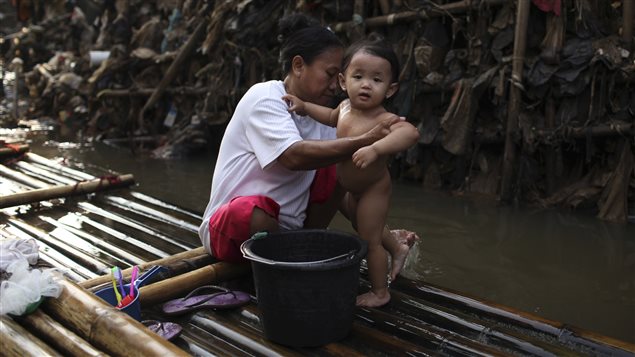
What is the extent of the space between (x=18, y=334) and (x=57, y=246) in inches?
61.2

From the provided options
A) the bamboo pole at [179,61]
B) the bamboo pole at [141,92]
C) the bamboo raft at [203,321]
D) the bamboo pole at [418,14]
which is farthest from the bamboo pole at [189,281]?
the bamboo pole at [179,61]

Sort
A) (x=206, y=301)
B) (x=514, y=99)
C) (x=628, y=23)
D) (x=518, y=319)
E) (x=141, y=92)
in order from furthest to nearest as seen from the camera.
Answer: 1. (x=141, y=92)
2. (x=514, y=99)
3. (x=628, y=23)
4. (x=206, y=301)
5. (x=518, y=319)

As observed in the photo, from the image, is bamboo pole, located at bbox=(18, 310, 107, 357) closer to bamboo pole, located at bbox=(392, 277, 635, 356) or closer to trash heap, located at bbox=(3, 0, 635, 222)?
bamboo pole, located at bbox=(392, 277, 635, 356)

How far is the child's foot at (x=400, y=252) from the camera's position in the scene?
254cm

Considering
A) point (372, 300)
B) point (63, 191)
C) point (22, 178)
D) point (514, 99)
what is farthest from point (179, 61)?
point (372, 300)

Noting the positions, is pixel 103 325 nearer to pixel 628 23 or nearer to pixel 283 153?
pixel 283 153

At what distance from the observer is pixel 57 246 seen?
10.2 feet

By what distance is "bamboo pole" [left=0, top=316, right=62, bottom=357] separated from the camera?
5.21 ft

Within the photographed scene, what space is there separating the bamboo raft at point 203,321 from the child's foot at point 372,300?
0.03 meters

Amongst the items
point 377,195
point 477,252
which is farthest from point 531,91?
point 377,195

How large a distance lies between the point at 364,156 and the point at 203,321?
891 millimetres

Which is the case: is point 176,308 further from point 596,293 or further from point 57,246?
point 596,293

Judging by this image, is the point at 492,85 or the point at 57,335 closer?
the point at 57,335

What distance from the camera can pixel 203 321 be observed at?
2164 mm
